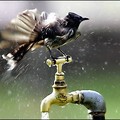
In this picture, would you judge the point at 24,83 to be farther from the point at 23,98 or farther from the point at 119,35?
the point at 119,35

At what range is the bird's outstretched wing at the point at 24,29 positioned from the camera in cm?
150

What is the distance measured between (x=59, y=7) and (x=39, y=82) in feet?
0.87

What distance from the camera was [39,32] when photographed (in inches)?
59.1

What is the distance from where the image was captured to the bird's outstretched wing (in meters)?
1.50

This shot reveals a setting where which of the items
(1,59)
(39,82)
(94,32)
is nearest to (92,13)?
(94,32)

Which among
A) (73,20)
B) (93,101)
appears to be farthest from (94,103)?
(73,20)

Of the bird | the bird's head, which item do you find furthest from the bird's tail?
the bird's head

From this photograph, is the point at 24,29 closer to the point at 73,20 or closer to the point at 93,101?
the point at 73,20

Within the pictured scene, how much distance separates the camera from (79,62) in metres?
2.31

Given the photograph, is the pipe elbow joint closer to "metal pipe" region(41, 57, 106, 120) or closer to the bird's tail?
"metal pipe" region(41, 57, 106, 120)

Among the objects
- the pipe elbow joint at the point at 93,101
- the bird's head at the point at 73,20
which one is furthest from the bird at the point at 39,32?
the pipe elbow joint at the point at 93,101

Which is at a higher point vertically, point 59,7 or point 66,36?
point 59,7

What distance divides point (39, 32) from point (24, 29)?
0.13 ft

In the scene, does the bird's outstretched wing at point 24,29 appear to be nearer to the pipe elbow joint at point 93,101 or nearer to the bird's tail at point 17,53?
the bird's tail at point 17,53
